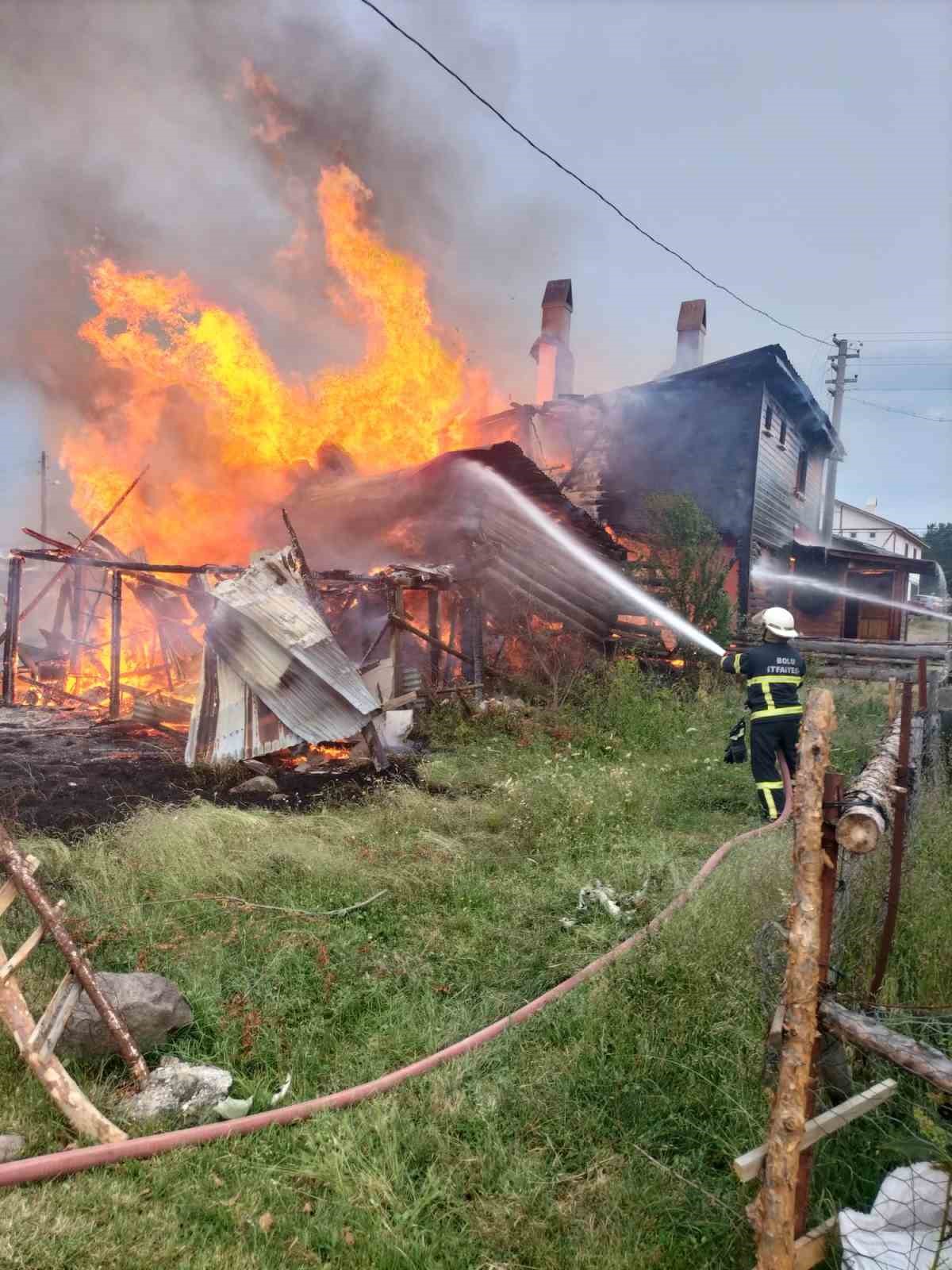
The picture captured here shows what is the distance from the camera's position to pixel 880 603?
22.3 meters

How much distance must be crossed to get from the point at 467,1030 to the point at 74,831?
4.49 meters

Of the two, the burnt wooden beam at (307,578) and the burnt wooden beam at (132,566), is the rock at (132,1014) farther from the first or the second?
the burnt wooden beam at (132,566)

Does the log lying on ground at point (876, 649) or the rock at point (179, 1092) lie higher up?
the log lying on ground at point (876, 649)

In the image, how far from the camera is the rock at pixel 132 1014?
325 centimetres

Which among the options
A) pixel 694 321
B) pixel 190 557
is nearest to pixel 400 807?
pixel 190 557

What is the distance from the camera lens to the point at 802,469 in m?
24.1

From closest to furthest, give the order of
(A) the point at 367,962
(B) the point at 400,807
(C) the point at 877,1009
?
(C) the point at 877,1009
(A) the point at 367,962
(B) the point at 400,807

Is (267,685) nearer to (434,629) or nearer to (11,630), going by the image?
(434,629)

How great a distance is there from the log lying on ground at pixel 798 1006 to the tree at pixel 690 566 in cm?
1230

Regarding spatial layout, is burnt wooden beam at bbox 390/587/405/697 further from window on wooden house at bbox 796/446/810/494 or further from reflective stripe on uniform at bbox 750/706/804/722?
window on wooden house at bbox 796/446/810/494

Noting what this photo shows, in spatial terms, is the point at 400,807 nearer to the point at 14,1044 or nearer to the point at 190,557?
the point at 14,1044

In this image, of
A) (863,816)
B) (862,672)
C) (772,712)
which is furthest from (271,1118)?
(862,672)

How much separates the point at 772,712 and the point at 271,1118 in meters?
5.32

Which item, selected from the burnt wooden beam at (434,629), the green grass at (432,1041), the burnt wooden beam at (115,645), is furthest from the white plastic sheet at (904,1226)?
the burnt wooden beam at (115,645)
